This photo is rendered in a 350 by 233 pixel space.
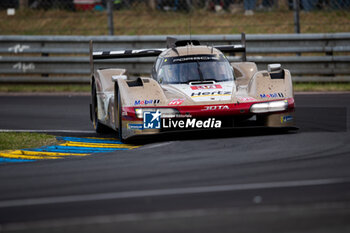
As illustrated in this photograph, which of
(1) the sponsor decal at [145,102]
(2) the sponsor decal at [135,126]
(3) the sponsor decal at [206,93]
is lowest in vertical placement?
(2) the sponsor decal at [135,126]

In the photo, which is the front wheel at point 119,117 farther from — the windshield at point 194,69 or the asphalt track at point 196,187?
the windshield at point 194,69

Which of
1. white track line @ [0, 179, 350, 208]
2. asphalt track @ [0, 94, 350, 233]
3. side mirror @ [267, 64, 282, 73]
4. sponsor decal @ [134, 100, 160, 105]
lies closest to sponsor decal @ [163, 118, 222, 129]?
asphalt track @ [0, 94, 350, 233]

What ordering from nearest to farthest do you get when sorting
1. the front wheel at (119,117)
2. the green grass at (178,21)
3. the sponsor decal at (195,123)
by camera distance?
the sponsor decal at (195,123) < the front wheel at (119,117) < the green grass at (178,21)

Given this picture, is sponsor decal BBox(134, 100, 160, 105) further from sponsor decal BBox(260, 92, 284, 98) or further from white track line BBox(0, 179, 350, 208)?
white track line BBox(0, 179, 350, 208)

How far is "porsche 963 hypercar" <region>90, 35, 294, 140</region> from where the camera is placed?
9.10 m

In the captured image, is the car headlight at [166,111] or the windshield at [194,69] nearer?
the car headlight at [166,111]

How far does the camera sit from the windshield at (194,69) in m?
10.3

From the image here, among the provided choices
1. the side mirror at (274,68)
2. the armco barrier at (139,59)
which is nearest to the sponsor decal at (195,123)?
the side mirror at (274,68)

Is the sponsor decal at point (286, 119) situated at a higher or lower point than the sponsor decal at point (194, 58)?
lower

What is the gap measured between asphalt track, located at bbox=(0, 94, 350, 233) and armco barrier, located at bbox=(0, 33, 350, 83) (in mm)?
5793

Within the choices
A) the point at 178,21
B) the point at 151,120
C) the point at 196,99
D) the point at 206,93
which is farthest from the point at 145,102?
the point at 178,21

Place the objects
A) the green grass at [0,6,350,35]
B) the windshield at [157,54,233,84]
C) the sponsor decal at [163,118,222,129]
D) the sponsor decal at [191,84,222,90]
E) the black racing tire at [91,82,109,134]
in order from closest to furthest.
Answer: the sponsor decal at [163,118,222,129]
the sponsor decal at [191,84,222,90]
the windshield at [157,54,233,84]
the black racing tire at [91,82,109,134]
the green grass at [0,6,350,35]

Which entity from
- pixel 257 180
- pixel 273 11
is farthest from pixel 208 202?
pixel 273 11

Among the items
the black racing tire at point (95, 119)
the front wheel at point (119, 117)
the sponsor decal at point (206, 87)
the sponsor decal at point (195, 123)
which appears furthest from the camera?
the black racing tire at point (95, 119)
